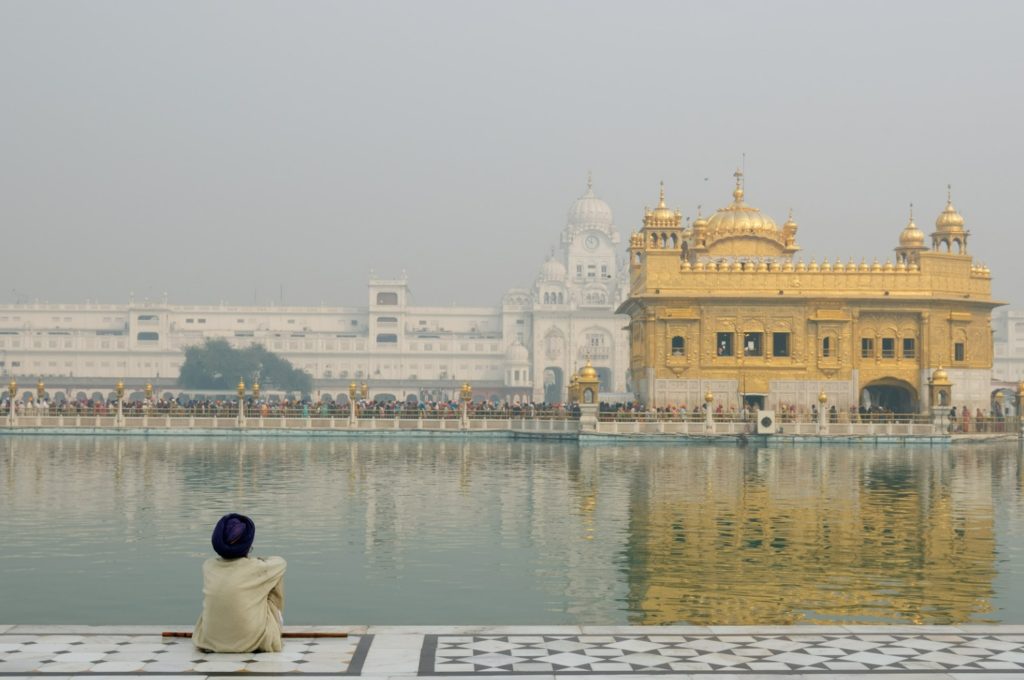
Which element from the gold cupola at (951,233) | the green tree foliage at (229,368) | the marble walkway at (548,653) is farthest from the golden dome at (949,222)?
the green tree foliage at (229,368)

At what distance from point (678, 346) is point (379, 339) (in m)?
86.5

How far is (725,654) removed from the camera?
945cm

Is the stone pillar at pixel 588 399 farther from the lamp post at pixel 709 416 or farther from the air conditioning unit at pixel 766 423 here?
the air conditioning unit at pixel 766 423

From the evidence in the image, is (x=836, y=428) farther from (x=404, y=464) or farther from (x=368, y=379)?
(x=368, y=379)

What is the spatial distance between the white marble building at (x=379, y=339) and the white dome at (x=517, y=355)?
0.31ft

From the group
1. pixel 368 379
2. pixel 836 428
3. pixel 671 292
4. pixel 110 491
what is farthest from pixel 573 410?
pixel 368 379

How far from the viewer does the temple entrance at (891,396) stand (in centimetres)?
4825

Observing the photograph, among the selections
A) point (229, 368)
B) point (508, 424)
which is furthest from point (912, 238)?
point (229, 368)

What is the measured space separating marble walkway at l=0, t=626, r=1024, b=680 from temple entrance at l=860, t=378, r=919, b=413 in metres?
38.2

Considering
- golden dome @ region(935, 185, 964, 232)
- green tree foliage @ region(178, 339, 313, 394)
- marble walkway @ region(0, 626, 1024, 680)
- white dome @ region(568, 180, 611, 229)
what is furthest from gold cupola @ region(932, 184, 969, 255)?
white dome @ region(568, 180, 611, 229)

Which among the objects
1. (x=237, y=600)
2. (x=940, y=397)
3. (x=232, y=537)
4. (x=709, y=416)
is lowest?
(x=237, y=600)

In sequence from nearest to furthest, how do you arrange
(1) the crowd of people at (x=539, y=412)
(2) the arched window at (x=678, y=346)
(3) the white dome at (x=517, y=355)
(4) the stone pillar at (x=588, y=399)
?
(4) the stone pillar at (x=588, y=399) → (1) the crowd of people at (x=539, y=412) → (2) the arched window at (x=678, y=346) → (3) the white dome at (x=517, y=355)

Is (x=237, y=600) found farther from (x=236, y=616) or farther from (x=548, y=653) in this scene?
(x=548, y=653)

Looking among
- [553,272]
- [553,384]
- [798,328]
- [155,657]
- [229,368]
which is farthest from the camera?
[553,272]
